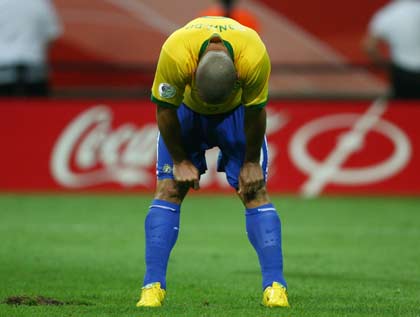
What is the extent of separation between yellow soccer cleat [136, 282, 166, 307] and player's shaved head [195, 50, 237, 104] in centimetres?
122

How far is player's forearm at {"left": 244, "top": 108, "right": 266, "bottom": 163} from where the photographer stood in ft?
22.6

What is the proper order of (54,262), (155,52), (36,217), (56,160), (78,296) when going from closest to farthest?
(78,296) < (54,262) < (36,217) < (56,160) < (155,52)

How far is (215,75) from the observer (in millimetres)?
6484

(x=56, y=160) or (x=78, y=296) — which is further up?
(x=56, y=160)

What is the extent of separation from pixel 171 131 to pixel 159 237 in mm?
668

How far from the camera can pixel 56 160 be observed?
15.2 m

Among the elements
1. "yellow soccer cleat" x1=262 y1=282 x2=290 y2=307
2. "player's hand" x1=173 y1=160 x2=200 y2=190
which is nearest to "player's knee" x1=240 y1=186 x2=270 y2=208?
"player's hand" x1=173 y1=160 x2=200 y2=190

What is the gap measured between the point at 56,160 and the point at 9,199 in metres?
0.85

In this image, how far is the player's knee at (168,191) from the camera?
723cm

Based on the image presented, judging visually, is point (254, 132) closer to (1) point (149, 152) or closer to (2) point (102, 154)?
(1) point (149, 152)

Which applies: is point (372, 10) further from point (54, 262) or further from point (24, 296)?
point (24, 296)

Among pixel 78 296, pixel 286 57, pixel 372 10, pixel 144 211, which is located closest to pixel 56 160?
pixel 144 211

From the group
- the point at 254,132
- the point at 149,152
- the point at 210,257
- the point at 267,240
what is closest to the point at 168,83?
the point at 254,132

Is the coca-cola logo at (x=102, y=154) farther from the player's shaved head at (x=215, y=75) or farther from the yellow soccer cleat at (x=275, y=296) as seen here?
the player's shaved head at (x=215, y=75)
